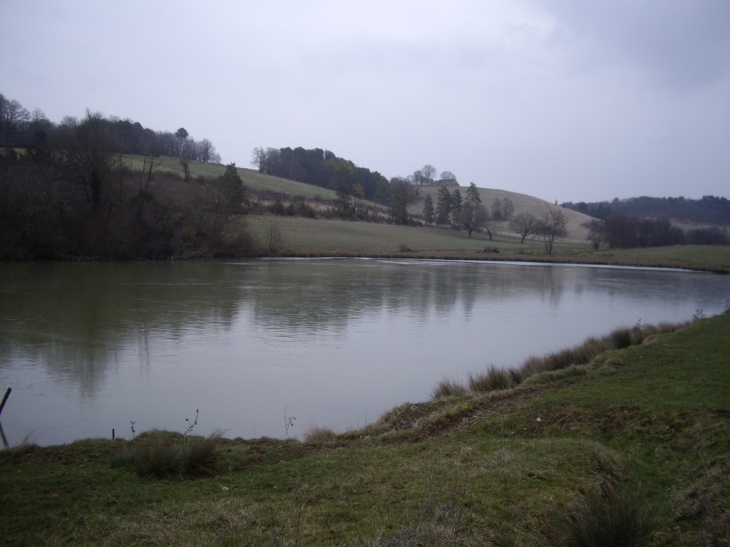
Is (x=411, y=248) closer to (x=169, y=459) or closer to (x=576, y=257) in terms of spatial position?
(x=576, y=257)

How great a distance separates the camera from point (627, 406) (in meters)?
7.09

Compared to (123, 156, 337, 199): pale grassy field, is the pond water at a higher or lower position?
lower

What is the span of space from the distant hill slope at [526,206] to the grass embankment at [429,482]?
95.4 meters

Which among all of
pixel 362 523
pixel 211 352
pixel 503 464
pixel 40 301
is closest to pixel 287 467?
pixel 362 523

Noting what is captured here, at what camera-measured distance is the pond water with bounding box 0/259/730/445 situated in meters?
9.20

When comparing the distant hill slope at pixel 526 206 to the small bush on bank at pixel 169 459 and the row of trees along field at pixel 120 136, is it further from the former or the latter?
the small bush on bank at pixel 169 459

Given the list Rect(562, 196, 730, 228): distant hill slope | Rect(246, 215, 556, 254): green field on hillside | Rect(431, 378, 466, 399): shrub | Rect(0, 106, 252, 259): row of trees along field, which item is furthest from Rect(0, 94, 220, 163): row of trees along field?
Rect(562, 196, 730, 228): distant hill slope

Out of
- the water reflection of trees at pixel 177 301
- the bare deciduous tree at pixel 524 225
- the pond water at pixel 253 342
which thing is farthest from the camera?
the bare deciduous tree at pixel 524 225

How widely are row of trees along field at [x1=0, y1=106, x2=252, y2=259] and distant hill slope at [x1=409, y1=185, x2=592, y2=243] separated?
63.5m

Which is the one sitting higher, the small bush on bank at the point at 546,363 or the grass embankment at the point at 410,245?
the grass embankment at the point at 410,245

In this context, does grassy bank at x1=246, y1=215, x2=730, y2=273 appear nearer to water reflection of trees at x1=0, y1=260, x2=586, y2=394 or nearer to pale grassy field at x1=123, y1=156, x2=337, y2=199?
pale grassy field at x1=123, y1=156, x2=337, y2=199

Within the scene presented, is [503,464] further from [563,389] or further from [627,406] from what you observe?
[563,389]

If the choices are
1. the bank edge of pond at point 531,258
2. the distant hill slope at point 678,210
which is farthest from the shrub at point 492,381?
the distant hill slope at point 678,210

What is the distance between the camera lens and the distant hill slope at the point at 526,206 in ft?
334
